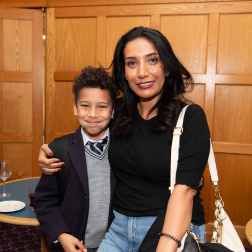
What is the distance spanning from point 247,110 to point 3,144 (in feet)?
10.00

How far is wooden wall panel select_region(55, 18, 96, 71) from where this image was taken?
3.14m

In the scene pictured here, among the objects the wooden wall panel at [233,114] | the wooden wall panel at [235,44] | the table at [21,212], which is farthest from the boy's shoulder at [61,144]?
the wooden wall panel at [235,44]

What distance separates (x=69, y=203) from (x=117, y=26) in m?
2.37

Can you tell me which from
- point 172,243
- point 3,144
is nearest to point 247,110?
point 172,243

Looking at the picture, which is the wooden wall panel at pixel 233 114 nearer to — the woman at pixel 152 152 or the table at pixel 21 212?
the woman at pixel 152 152

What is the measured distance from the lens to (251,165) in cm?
291

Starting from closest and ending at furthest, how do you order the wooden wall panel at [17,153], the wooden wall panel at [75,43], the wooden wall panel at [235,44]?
the wooden wall panel at [235,44] → the wooden wall panel at [75,43] → the wooden wall panel at [17,153]

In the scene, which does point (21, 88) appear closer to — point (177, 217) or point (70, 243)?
point (70, 243)

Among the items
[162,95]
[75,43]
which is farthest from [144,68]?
[75,43]

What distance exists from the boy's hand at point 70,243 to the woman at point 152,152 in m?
0.10

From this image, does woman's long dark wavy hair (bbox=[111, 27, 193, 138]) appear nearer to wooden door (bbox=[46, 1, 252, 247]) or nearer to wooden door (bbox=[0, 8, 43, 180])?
wooden door (bbox=[46, 1, 252, 247])

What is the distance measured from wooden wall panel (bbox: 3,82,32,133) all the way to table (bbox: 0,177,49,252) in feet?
3.68

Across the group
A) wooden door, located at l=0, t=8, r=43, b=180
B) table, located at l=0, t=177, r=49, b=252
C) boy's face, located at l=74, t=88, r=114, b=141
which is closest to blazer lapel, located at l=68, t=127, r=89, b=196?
boy's face, located at l=74, t=88, r=114, b=141

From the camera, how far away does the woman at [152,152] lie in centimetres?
101
